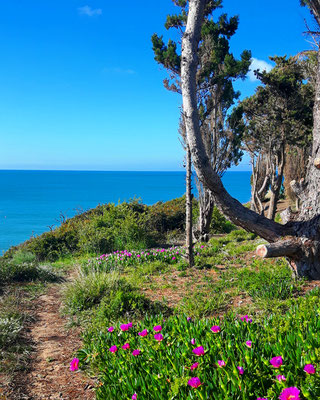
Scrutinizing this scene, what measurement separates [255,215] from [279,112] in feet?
22.0

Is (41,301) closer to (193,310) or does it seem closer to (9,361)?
(9,361)

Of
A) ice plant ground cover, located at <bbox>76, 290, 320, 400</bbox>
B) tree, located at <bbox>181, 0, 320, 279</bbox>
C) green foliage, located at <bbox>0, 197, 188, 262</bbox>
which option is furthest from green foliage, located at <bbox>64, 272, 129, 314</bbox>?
green foliage, located at <bbox>0, 197, 188, 262</bbox>

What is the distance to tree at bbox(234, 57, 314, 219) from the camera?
11.0 metres

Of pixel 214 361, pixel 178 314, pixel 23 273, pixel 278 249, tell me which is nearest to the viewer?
Answer: pixel 214 361

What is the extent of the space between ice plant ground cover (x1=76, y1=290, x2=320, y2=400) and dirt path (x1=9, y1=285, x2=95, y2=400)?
247mm

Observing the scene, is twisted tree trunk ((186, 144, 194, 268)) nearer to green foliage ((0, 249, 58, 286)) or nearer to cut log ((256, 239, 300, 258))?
cut log ((256, 239, 300, 258))

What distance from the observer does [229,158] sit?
36.7 ft

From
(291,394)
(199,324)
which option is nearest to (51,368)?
(199,324)

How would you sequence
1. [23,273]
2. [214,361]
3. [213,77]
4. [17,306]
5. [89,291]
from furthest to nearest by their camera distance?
[213,77], [23,273], [17,306], [89,291], [214,361]

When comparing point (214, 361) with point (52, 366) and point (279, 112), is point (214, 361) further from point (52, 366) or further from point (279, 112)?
point (279, 112)

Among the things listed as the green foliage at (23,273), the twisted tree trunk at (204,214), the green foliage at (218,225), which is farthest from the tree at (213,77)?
the green foliage at (23,273)

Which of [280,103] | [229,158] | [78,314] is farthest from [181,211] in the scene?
[78,314]

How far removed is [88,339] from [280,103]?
10.2 m

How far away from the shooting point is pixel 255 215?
5.93 metres
